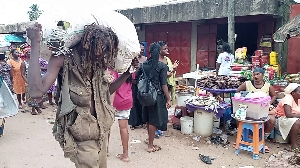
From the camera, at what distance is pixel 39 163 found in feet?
13.5

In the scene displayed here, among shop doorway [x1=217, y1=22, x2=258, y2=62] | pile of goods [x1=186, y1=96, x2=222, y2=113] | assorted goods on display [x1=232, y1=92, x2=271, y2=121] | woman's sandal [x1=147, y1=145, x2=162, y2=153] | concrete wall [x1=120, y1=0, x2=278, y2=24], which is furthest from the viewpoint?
shop doorway [x1=217, y1=22, x2=258, y2=62]

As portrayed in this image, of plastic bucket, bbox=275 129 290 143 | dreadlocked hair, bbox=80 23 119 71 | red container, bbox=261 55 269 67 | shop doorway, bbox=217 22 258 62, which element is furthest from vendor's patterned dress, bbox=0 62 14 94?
shop doorway, bbox=217 22 258 62

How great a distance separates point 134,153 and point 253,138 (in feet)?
6.25

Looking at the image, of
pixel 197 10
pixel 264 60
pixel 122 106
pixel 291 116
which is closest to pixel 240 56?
pixel 264 60

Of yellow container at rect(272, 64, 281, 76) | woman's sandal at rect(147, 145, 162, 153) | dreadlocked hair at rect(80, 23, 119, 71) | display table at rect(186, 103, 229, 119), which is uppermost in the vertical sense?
dreadlocked hair at rect(80, 23, 119, 71)

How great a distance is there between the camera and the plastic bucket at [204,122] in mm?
5242

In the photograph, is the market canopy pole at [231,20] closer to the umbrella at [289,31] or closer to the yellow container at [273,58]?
the yellow container at [273,58]

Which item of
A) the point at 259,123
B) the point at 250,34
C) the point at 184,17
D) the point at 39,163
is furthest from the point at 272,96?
the point at 250,34

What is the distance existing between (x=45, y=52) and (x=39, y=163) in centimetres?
275

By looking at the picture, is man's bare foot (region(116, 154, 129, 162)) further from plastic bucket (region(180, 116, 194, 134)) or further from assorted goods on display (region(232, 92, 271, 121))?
assorted goods on display (region(232, 92, 271, 121))

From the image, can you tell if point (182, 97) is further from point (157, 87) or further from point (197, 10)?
point (197, 10)

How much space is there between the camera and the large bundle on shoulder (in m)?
1.86

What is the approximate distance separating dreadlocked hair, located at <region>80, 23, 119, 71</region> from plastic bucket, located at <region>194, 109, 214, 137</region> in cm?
356

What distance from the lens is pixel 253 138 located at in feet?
14.4
